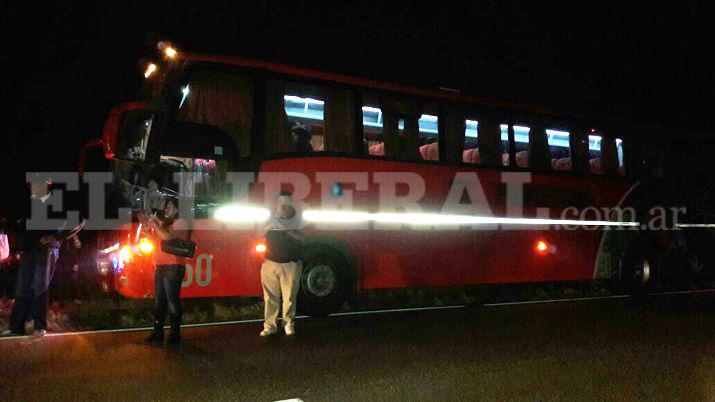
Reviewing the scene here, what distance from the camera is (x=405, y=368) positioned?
22.5 feet

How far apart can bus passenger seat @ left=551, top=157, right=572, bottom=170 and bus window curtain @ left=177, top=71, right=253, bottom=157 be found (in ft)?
21.2

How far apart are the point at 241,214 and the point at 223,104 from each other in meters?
1.49

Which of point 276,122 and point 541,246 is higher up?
point 276,122

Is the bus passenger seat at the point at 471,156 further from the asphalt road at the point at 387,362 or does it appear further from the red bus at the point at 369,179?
the asphalt road at the point at 387,362

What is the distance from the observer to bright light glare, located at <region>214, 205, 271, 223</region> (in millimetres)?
9531

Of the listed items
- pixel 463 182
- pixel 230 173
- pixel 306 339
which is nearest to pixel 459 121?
pixel 463 182

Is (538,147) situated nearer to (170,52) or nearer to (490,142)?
→ (490,142)

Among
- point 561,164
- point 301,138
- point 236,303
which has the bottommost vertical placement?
point 236,303

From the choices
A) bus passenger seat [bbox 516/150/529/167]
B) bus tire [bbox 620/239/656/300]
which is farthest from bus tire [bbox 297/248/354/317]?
bus tire [bbox 620/239/656/300]

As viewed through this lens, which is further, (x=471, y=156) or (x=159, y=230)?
(x=471, y=156)

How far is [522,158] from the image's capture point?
13.0 m

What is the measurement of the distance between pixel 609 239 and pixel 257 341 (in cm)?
871

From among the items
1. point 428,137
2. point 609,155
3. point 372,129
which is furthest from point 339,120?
point 609,155

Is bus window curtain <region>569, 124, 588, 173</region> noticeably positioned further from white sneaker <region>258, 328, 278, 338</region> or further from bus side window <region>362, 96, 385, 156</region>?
white sneaker <region>258, 328, 278, 338</region>
